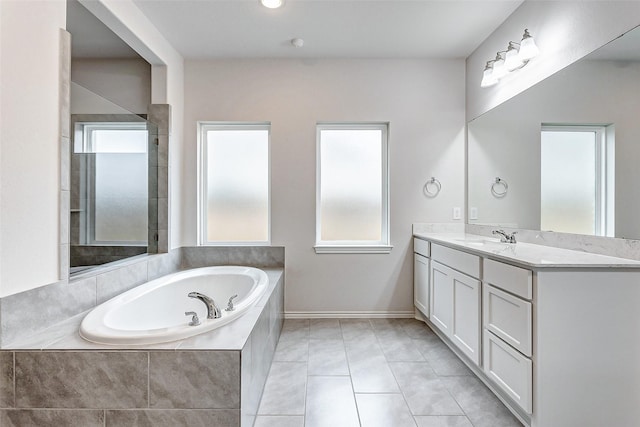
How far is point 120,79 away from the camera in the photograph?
301cm

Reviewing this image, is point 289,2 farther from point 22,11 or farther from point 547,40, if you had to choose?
point 547,40

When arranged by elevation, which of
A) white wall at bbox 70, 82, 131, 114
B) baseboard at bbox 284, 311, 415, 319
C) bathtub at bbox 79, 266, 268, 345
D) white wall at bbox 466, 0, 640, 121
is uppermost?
white wall at bbox 466, 0, 640, 121

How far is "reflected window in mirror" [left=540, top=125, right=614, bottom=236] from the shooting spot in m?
1.72

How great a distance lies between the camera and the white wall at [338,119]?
319 cm

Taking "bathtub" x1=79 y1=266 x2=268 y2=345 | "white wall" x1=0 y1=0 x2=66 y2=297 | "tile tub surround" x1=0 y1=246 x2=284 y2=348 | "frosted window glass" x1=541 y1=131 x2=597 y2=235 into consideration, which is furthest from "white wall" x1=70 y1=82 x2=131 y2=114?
"frosted window glass" x1=541 y1=131 x2=597 y2=235

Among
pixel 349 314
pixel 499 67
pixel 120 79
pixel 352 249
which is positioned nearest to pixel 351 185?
pixel 352 249

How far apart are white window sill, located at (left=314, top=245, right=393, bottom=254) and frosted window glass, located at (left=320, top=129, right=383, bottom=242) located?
145 mm

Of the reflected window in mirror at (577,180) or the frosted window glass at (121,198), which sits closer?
the reflected window in mirror at (577,180)

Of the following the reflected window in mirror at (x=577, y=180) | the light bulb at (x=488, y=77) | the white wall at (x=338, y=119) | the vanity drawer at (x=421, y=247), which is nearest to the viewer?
the reflected window in mirror at (x=577, y=180)

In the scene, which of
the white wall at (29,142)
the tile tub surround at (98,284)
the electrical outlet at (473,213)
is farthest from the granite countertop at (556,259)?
the white wall at (29,142)

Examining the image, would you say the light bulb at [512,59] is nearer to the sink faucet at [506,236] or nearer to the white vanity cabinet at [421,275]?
the sink faucet at [506,236]

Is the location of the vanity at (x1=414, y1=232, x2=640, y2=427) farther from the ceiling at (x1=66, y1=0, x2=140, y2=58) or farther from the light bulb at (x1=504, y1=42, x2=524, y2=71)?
the ceiling at (x1=66, y1=0, x2=140, y2=58)

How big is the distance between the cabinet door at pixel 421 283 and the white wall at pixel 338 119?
0.07 meters

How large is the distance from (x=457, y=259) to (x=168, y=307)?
2118mm
